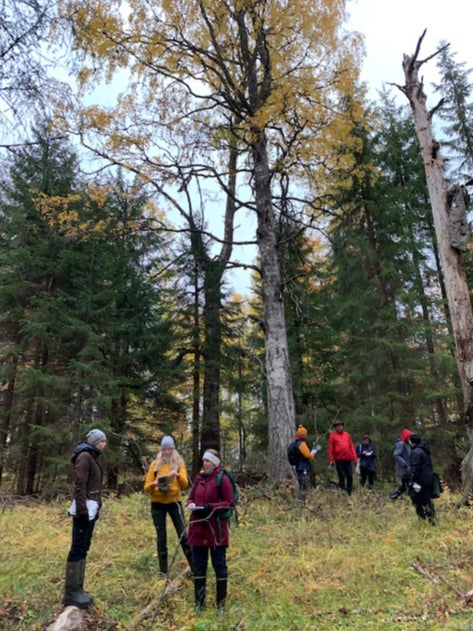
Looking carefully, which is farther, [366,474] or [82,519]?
[366,474]

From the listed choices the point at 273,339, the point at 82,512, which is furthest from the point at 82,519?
the point at 273,339

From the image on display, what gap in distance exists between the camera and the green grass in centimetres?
384

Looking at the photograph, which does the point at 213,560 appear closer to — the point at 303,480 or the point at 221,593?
the point at 221,593

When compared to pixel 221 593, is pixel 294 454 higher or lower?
higher

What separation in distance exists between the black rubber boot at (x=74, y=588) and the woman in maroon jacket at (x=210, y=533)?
3.57 feet

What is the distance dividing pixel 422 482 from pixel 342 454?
2.68 meters

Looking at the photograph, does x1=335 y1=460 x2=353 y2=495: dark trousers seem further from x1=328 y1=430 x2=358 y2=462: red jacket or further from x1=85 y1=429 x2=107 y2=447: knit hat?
x1=85 y1=429 x2=107 y2=447: knit hat

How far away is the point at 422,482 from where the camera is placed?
6562mm

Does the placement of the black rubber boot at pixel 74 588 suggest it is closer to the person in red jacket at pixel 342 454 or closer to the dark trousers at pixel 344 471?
the person in red jacket at pixel 342 454

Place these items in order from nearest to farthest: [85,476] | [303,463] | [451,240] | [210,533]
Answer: [210,533] < [85,476] < [451,240] < [303,463]

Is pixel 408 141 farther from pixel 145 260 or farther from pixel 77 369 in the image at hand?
pixel 77 369

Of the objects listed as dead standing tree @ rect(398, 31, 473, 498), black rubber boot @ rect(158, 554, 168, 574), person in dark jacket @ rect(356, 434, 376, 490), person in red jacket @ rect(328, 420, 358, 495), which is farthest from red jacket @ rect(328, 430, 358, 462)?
black rubber boot @ rect(158, 554, 168, 574)

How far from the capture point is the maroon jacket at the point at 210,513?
13.7ft

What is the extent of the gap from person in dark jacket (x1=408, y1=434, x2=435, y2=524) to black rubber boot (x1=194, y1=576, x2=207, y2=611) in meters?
3.92
